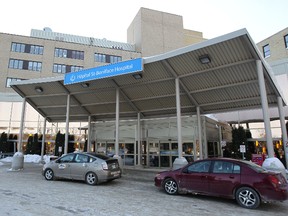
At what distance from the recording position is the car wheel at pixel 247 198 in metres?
6.77

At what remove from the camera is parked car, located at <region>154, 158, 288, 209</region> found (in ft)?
21.8

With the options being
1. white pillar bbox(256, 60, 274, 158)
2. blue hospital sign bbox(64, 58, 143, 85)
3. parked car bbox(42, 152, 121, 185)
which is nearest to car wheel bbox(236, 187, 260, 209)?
white pillar bbox(256, 60, 274, 158)

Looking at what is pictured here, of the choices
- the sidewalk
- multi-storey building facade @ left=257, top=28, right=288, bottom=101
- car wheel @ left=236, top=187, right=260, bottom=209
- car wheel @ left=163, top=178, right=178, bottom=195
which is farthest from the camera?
multi-storey building facade @ left=257, top=28, right=288, bottom=101

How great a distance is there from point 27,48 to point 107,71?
3365 centimetres

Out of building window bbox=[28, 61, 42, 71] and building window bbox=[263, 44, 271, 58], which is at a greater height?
building window bbox=[263, 44, 271, 58]

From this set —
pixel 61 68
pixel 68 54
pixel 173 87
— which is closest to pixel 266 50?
pixel 173 87

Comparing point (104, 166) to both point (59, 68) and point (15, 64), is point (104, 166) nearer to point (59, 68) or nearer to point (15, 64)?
point (59, 68)

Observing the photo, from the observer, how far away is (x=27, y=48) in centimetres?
4025

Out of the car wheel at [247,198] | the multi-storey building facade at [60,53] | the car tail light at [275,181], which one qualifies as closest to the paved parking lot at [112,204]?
the car wheel at [247,198]

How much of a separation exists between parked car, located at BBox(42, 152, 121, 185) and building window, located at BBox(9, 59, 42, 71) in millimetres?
32929

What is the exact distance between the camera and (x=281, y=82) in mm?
22703

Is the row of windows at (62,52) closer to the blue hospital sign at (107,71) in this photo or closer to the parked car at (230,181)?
the blue hospital sign at (107,71)

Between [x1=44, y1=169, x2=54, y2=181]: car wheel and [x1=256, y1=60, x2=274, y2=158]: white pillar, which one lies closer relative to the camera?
[x1=256, y1=60, x2=274, y2=158]: white pillar

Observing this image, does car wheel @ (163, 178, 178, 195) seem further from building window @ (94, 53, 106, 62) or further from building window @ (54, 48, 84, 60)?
building window @ (54, 48, 84, 60)
